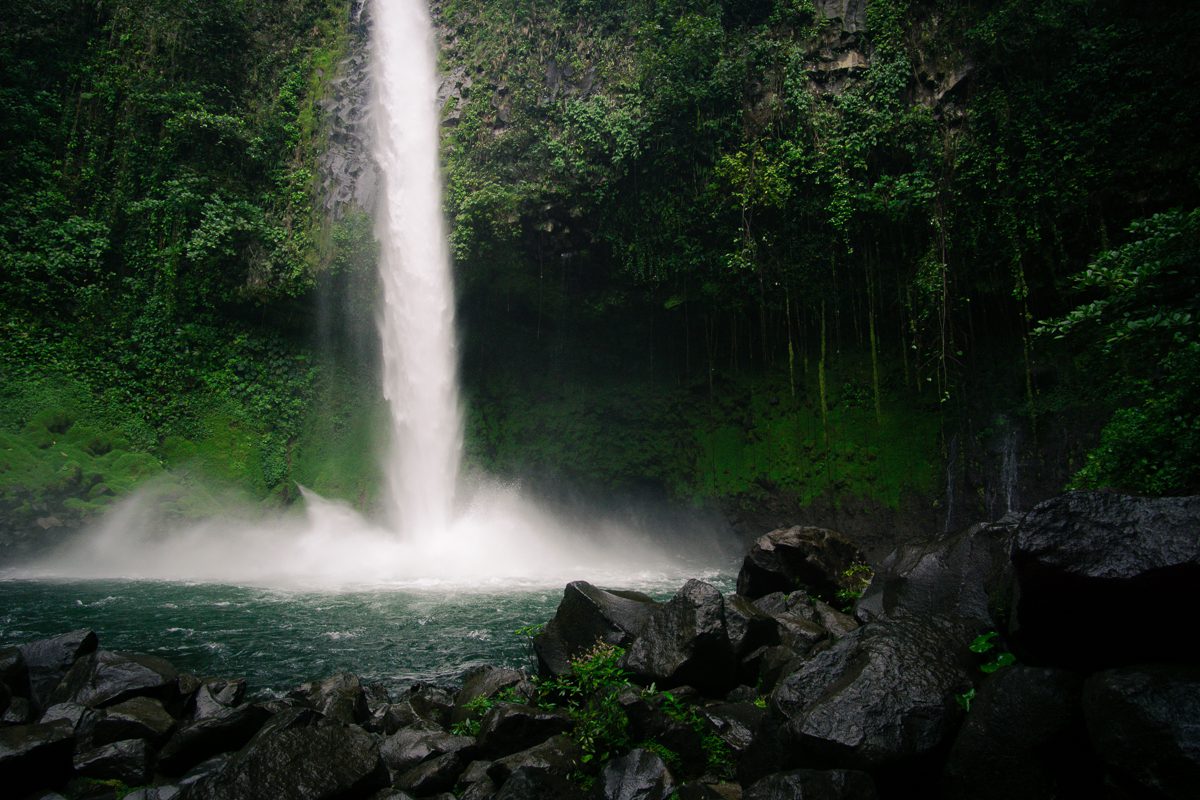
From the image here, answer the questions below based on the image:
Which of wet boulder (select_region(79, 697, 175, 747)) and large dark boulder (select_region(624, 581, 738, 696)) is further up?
large dark boulder (select_region(624, 581, 738, 696))

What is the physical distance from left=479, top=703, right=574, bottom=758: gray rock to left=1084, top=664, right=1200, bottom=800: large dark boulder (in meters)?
2.98

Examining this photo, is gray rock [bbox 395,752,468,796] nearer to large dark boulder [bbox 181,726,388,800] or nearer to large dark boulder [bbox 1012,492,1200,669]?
large dark boulder [bbox 181,726,388,800]

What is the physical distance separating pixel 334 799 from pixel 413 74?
17910mm

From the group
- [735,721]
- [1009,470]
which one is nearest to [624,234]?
[1009,470]

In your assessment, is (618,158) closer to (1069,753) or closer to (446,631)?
(446,631)

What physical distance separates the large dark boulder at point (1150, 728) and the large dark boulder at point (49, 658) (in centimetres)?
702

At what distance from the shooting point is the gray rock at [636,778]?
11.0 ft

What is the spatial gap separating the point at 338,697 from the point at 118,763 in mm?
1385

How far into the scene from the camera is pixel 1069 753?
2773 millimetres

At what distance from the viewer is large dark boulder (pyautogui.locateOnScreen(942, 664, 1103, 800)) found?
9.05ft

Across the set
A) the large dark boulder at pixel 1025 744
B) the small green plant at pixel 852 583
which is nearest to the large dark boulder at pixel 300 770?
the large dark boulder at pixel 1025 744

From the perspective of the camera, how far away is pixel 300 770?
347cm

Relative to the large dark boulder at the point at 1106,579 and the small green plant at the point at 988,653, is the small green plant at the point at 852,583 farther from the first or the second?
the large dark boulder at the point at 1106,579

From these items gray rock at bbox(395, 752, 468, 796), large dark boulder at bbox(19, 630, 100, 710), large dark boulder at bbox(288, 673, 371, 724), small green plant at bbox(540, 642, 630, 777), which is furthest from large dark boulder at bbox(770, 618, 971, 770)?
large dark boulder at bbox(19, 630, 100, 710)
